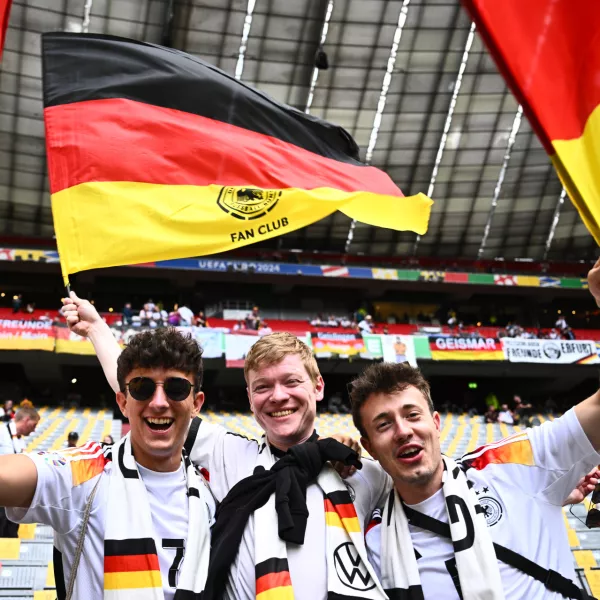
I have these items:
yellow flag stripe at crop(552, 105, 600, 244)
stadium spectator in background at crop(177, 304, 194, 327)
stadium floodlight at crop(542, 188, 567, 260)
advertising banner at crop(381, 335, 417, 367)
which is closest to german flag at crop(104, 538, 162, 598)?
yellow flag stripe at crop(552, 105, 600, 244)

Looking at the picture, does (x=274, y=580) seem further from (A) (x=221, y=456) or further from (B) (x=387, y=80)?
(B) (x=387, y=80)

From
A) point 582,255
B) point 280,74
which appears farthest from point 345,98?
point 582,255

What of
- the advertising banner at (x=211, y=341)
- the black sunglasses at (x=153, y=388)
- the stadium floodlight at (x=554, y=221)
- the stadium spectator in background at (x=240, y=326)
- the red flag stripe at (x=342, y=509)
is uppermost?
the stadium floodlight at (x=554, y=221)

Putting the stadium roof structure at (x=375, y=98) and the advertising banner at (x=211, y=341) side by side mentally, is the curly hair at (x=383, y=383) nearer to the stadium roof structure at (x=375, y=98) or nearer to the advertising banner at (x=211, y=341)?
the advertising banner at (x=211, y=341)

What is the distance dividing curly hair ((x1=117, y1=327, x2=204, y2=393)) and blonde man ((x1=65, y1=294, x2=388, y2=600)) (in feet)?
0.96

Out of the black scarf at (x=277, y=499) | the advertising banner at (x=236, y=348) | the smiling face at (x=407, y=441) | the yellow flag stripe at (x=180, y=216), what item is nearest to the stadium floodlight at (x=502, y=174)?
the advertising banner at (x=236, y=348)

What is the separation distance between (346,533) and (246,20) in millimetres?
22986

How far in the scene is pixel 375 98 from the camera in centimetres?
2547

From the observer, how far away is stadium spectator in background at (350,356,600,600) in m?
2.18

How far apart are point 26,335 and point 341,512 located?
2129 cm

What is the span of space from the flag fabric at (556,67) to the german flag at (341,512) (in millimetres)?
1403

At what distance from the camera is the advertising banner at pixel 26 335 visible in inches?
833

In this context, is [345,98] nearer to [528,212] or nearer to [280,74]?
[280,74]

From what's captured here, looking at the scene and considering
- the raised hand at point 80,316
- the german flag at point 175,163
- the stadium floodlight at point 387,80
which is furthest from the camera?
the stadium floodlight at point 387,80
